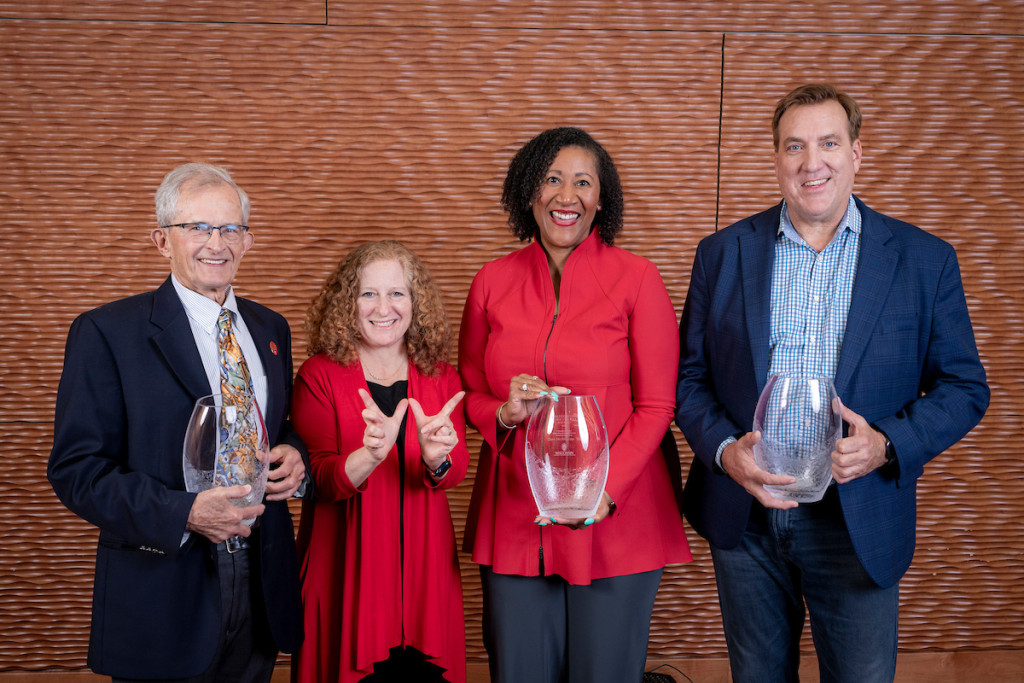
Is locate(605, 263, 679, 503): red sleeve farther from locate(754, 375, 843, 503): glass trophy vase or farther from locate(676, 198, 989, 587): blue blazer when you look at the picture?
locate(754, 375, 843, 503): glass trophy vase

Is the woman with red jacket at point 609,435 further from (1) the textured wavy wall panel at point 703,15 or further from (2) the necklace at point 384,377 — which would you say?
(1) the textured wavy wall panel at point 703,15

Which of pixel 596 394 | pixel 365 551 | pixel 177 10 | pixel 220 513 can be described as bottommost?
pixel 365 551

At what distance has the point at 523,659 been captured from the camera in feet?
6.27

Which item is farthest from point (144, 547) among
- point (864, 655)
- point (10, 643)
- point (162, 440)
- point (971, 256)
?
point (971, 256)

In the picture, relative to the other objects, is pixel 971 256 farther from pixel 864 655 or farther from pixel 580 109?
pixel 864 655

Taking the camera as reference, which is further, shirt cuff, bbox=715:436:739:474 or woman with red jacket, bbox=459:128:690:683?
woman with red jacket, bbox=459:128:690:683

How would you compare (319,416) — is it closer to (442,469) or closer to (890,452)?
(442,469)

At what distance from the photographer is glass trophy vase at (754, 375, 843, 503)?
1.41 m

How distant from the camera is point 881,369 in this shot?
5.53ft

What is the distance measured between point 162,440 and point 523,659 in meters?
0.99

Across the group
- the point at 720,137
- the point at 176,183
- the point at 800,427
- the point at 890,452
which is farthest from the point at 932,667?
the point at 176,183

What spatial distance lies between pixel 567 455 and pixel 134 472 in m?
0.86

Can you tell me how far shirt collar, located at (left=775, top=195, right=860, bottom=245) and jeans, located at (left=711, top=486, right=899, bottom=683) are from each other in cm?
58

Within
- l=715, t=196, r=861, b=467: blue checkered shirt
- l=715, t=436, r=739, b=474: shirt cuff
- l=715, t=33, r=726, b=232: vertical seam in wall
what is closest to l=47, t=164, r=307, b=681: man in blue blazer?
l=715, t=436, r=739, b=474: shirt cuff
